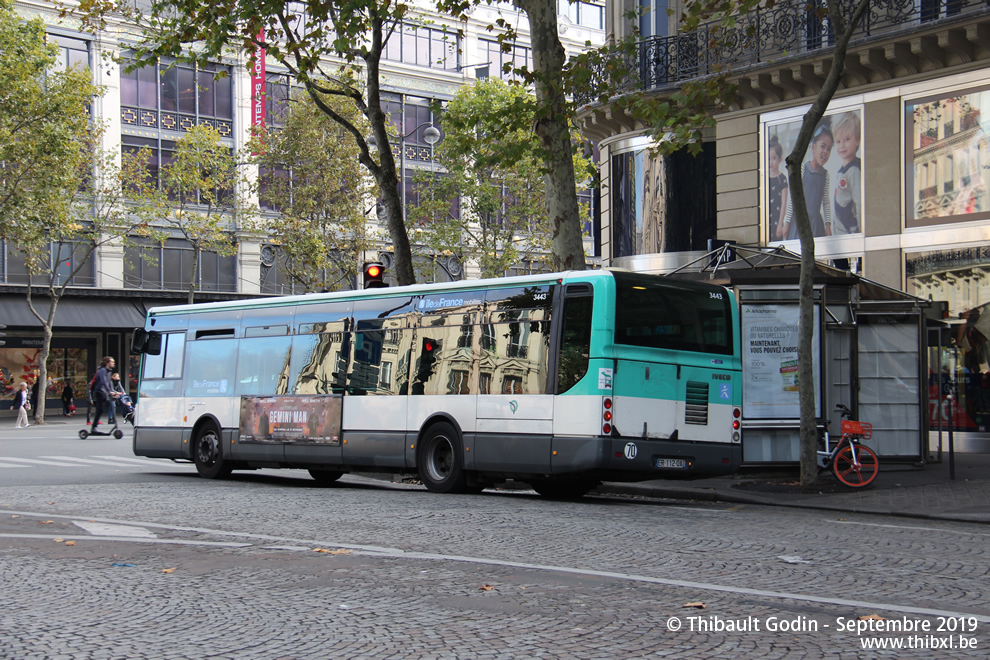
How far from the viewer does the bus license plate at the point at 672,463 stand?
1343 cm

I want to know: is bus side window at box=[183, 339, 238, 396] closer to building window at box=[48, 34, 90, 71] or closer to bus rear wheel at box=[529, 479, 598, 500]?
bus rear wheel at box=[529, 479, 598, 500]

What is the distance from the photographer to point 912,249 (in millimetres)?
21141

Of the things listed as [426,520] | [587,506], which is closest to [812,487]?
[587,506]

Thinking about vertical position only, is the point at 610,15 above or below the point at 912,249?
above

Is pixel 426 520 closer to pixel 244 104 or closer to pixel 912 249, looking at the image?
pixel 912 249

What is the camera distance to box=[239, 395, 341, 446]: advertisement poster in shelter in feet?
53.2

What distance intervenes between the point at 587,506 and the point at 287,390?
19.7 feet

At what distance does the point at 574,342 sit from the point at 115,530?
5591 mm

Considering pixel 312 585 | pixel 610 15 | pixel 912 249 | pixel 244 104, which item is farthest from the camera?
pixel 244 104

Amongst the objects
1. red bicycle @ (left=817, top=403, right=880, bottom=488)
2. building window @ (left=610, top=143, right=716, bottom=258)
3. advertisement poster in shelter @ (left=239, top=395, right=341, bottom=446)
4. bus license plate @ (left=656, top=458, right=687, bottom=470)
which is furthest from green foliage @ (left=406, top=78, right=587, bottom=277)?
bus license plate @ (left=656, top=458, right=687, bottom=470)

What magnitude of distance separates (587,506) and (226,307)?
810 cm

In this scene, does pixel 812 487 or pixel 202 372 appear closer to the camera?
pixel 812 487

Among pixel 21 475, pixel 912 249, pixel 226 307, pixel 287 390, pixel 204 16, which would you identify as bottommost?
pixel 21 475

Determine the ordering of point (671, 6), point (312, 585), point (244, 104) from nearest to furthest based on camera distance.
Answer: point (312, 585) < point (671, 6) < point (244, 104)
